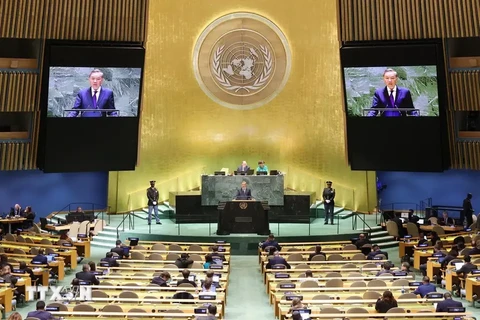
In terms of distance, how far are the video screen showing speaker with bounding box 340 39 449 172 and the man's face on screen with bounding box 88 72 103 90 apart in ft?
23.5

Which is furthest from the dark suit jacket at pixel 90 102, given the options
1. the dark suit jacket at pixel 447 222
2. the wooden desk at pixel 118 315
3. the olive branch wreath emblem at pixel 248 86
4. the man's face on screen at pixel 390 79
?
the dark suit jacket at pixel 447 222

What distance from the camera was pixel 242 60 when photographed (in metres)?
26.2

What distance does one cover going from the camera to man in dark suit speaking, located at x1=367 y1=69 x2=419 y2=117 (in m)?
20.0

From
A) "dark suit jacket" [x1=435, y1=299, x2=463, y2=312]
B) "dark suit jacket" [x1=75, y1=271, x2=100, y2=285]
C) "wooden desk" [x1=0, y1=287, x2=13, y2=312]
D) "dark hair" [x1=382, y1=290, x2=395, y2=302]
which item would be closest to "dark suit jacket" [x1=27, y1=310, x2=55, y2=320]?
"wooden desk" [x1=0, y1=287, x2=13, y2=312]

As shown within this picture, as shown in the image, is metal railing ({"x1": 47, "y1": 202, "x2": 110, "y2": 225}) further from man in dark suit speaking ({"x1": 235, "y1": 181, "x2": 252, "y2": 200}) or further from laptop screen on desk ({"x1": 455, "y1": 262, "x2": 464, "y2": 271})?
laptop screen on desk ({"x1": 455, "y1": 262, "x2": 464, "y2": 271})

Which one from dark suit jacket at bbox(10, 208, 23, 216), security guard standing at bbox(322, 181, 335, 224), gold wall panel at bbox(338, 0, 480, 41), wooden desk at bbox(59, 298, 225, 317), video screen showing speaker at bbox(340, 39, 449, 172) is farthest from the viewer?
dark suit jacket at bbox(10, 208, 23, 216)

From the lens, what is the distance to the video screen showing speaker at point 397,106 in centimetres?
1984

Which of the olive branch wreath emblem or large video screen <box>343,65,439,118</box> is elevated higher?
the olive branch wreath emblem

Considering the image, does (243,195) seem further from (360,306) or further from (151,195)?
(360,306)

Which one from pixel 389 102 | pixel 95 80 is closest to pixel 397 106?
pixel 389 102

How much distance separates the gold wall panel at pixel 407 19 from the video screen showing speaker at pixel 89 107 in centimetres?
660

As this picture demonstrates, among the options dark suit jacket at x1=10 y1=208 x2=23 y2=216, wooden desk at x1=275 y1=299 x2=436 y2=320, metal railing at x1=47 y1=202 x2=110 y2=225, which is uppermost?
metal railing at x1=47 y1=202 x2=110 y2=225

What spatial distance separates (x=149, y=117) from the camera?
2583 cm

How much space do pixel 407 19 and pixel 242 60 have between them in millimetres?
7460
